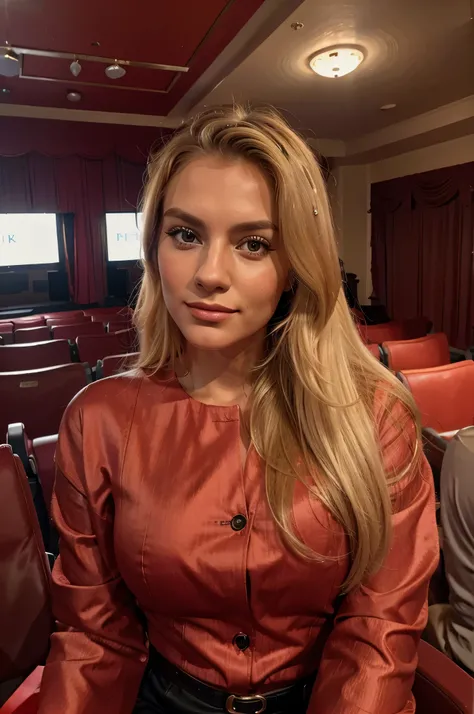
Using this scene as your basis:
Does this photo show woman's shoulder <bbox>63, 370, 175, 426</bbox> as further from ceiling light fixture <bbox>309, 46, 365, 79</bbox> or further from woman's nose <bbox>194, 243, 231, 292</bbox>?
ceiling light fixture <bbox>309, 46, 365, 79</bbox>

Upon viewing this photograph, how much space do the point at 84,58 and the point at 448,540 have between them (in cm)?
507

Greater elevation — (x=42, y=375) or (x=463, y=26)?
(x=463, y=26)

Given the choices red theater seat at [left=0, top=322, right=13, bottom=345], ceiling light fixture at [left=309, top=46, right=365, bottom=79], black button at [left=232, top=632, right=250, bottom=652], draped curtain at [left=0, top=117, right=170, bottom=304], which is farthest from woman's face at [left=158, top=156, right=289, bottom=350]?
draped curtain at [left=0, top=117, right=170, bottom=304]

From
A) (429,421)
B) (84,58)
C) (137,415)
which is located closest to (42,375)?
(137,415)

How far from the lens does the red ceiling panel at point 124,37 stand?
3.84m

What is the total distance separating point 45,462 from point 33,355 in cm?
183

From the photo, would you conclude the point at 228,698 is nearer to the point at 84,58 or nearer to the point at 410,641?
the point at 410,641

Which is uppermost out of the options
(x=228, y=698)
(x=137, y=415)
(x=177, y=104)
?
(x=177, y=104)

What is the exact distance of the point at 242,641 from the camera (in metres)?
0.87

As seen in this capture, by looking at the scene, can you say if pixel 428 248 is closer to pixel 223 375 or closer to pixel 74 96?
pixel 74 96

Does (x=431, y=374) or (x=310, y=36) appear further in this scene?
(x=310, y=36)

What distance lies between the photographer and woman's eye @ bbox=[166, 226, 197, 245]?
848 mm

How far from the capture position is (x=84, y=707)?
86 cm

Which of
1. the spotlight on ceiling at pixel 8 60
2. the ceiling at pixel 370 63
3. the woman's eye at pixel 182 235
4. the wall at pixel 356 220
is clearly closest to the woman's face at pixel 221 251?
the woman's eye at pixel 182 235
